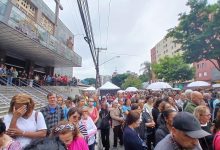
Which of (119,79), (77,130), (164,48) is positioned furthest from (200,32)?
(119,79)

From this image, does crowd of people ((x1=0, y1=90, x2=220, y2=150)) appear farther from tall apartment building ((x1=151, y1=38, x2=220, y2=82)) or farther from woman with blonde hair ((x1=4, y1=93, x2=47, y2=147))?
tall apartment building ((x1=151, y1=38, x2=220, y2=82))

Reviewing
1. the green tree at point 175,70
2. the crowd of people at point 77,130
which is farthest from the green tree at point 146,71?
the crowd of people at point 77,130

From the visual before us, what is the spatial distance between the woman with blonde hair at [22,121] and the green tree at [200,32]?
881 inches

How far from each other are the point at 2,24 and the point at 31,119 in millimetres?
11346

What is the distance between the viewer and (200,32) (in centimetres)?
2366

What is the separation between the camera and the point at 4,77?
1700cm

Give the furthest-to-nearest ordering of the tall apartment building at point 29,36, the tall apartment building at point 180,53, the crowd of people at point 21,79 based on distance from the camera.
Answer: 1. the tall apartment building at point 180,53
2. the crowd of people at point 21,79
3. the tall apartment building at point 29,36

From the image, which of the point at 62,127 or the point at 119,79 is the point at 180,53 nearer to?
the point at 119,79

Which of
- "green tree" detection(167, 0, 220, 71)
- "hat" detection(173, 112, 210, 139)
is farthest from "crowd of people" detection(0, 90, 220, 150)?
"green tree" detection(167, 0, 220, 71)

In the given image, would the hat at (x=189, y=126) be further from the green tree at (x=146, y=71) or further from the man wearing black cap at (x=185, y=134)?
the green tree at (x=146, y=71)

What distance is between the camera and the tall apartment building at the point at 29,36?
1358 centimetres

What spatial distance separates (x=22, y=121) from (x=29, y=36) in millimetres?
13617

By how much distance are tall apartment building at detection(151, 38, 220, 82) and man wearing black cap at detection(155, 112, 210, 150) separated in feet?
79.0

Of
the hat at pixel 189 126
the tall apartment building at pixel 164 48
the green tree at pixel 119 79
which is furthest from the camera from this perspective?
the green tree at pixel 119 79
